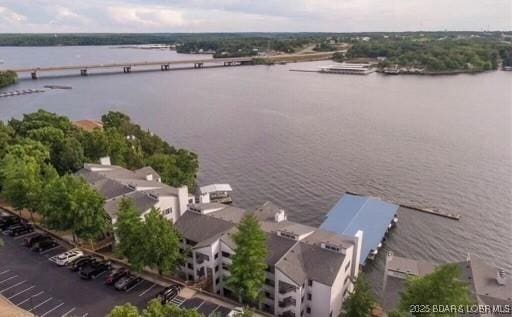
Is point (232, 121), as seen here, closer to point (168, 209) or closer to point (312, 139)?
point (312, 139)

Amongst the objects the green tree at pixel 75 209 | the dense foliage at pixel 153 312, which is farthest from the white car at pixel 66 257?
the dense foliage at pixel 153 312

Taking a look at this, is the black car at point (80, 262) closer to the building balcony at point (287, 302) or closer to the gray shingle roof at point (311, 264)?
the gray shingle roof at point (311, 264)

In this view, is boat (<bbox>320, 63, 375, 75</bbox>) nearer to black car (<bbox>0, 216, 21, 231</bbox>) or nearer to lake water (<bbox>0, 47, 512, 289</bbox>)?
lake water (<bbox>0, 47, 512, 289</bbox>)

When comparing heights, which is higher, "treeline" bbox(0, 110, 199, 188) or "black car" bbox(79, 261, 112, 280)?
"treeline" bbox(0, 110, 199, 188)

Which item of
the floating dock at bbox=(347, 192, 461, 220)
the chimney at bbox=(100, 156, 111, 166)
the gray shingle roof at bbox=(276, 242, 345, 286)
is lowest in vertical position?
the floating dock at bbox=(347, 192, 461, 220)

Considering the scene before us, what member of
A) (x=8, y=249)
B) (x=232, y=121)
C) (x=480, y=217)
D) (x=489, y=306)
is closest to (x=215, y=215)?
(x=8, y=249)

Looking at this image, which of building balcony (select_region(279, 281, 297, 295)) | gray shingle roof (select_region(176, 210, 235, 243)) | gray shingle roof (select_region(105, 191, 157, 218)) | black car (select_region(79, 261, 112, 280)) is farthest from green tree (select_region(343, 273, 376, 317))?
gray shingle roof (select_region(105, 191, 157, 218))
